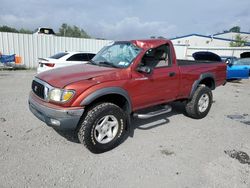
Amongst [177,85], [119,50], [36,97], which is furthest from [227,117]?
Result: [36,97]

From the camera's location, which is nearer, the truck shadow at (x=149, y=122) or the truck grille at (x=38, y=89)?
the truck grille at (x=38, y=89)

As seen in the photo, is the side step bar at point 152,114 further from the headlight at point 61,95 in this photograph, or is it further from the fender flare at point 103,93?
the headlight at point 61,95

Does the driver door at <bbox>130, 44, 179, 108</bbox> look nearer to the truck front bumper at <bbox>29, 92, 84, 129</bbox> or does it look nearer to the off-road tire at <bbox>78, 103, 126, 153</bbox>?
the off-road tire at <bbox>78, 103, 126, 153</bbox>

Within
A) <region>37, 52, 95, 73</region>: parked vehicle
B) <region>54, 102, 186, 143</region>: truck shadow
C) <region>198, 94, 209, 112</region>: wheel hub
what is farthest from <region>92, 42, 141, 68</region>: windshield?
<region>37, 52, 95, 73</region>: parked vehicle

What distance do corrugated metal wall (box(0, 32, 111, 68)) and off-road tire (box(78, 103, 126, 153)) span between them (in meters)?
12.9

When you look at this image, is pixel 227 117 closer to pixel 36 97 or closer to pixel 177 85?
pixel 177 85

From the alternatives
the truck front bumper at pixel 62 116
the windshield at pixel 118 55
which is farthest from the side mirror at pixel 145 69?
the truck front bumper at pixel 62 116

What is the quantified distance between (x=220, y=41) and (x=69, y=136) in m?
33.0

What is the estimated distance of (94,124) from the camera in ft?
10.7

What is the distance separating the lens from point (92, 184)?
267 cm

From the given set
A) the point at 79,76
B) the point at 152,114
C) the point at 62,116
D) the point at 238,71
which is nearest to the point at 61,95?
the point at 62,116

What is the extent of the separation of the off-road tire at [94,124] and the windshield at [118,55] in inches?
33.7

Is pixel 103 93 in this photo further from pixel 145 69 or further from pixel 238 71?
pixel 238 71

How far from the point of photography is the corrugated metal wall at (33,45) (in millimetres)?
13617
